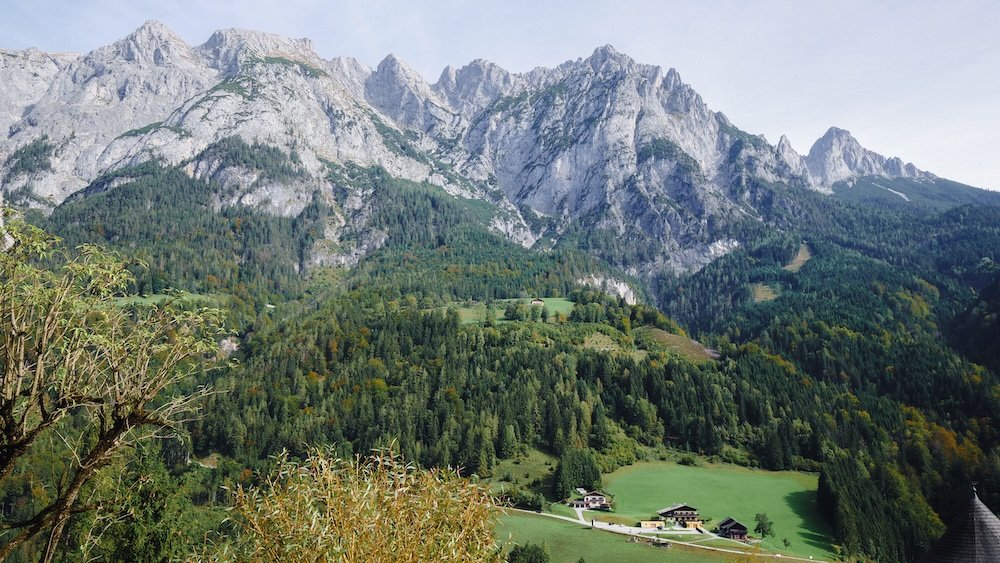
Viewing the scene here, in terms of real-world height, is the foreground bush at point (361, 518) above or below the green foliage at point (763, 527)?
above

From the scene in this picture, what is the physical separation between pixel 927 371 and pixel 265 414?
6996 inches

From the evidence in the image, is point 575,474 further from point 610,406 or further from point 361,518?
point 361,518

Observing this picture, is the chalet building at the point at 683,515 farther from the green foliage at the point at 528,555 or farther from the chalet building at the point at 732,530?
the green foliage at the point at 528,555

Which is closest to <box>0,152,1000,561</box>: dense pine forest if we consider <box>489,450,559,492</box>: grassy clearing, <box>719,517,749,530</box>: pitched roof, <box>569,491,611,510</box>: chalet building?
<box>489,450,559,492</box>: grassy clearing

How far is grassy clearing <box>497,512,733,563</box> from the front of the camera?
67.0 m

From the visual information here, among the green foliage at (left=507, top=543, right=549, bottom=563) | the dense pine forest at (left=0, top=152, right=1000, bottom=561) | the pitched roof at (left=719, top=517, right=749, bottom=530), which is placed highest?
the dense pine forest at (left=0, top=152, right=1000, bottom=561)

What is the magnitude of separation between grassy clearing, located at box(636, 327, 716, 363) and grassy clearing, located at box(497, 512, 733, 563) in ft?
321

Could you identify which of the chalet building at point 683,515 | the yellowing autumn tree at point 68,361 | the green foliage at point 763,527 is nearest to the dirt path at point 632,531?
the chalet building at point 683,515

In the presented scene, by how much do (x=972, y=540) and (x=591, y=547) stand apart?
2194 inches

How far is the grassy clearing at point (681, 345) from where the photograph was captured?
547 ft

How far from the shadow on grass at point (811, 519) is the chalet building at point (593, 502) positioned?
29.8 m

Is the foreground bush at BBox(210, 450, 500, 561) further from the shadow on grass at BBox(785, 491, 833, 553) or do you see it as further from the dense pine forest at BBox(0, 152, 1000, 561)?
the shadow on grass at BBox(785, 491, 833, 553)

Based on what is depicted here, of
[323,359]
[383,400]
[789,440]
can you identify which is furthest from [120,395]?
[323,359]

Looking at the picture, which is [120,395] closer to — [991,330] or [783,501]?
[783,501]
